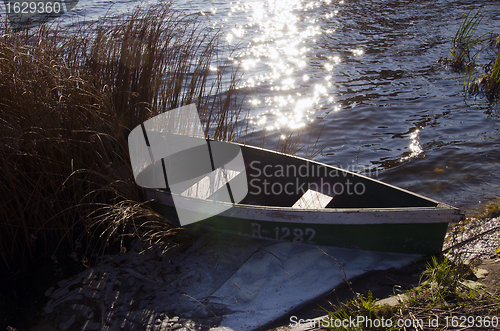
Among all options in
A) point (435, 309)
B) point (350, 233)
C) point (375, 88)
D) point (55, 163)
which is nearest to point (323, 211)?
point (350, 233)

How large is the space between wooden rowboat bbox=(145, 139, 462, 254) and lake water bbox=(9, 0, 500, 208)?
4.76 feet

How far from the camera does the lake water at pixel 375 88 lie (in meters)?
5.50

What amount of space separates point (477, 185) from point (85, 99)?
15.9 feet

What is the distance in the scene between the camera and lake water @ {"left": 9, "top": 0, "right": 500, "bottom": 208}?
5500 mm

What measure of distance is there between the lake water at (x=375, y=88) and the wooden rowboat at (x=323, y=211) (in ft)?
4.76

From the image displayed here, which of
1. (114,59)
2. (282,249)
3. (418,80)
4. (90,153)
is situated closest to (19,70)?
(90,153)

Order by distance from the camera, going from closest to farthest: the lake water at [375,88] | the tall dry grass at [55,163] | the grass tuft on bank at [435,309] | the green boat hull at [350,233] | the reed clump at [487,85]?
the grass tuft on bank at [435,309]
the tall dry grass at [55,163]
the green boat hull at [350,233]
the lake water at [375,88]
the reed clump at [487,85]

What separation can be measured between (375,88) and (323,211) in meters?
5.97

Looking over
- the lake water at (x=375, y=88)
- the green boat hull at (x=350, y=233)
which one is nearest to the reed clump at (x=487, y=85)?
the lake water at (x=375, y=88)

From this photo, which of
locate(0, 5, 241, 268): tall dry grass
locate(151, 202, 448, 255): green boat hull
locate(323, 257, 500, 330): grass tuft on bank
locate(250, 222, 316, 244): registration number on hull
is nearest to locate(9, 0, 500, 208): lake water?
locate(151, 202, 448, 255): green boat hull

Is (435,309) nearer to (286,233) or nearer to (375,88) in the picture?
(286,233)

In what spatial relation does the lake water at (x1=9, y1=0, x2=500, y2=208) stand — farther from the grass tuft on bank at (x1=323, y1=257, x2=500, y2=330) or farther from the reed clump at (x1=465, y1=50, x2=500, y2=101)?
the grass tuft on bank at (x1=323, y1=257, x2=500, y2=330)

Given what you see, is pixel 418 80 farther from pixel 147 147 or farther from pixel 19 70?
pixel 19 70

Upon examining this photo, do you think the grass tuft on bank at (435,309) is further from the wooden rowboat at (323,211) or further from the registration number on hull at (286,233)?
the registration number on hull at (286,233)
